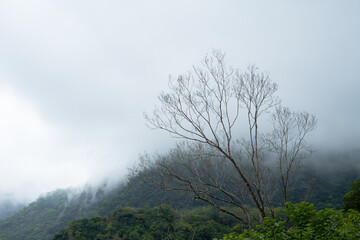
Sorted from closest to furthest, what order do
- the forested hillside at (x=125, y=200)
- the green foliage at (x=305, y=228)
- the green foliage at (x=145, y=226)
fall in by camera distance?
the green foliage at (x=305, y=228) < the green foliage at (x=145, y=226) < the forested hillside at (x=125, y=200)

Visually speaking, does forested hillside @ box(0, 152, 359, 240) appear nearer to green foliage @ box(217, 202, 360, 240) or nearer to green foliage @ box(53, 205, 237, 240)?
green foliage @ box(53, 205, 237, 240)

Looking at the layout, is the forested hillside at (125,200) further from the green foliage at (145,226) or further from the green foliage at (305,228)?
the green foliage at (305,228)

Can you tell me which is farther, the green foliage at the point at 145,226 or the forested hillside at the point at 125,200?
the forested hillside at the point at 125,200

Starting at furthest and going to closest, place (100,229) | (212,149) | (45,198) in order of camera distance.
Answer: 1. (45,198)
2. (100,229)
3. (212,149)

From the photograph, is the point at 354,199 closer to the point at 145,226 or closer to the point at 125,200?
the point at 145,226

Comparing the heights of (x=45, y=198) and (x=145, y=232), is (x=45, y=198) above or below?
above

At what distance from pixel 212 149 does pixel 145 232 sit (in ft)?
97.9

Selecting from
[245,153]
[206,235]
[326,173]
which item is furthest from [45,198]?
[245,153]

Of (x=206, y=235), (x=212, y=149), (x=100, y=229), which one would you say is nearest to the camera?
(x=212, y=149)

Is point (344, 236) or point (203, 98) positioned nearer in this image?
point (344, 236)

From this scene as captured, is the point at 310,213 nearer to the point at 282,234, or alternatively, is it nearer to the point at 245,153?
the point at 282,234

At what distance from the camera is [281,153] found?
7.99m

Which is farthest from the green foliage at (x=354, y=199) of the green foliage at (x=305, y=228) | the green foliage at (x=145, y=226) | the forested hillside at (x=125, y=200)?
the green foliage at (x=145, y=226)

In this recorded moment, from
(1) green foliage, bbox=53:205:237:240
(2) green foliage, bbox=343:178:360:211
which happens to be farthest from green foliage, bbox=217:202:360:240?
(1) green foliage, bbox=53:205:237:240
